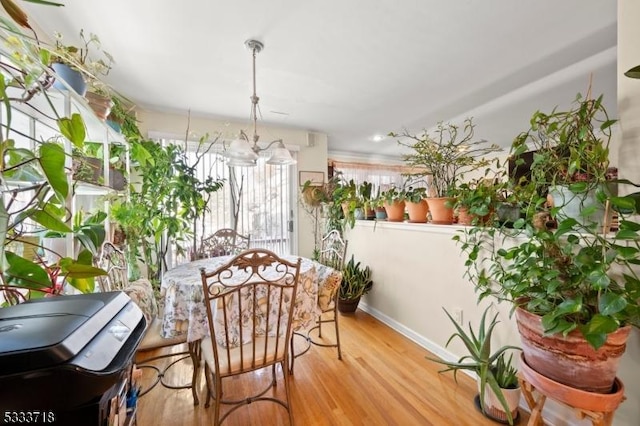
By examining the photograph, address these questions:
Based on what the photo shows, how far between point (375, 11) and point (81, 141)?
174 centimetres

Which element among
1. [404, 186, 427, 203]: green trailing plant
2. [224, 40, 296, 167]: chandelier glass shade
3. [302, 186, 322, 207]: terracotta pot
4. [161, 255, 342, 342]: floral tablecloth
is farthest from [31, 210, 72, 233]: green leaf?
[302, 186, 322, 207]: terracotta pot

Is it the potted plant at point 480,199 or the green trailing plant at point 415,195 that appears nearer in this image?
the potted plant at point 480,199

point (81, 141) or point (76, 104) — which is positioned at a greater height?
point (76, 104)

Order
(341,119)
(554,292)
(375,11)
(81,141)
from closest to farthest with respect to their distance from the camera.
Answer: (81,141) → (554,292) → (375,11) → (341,119)

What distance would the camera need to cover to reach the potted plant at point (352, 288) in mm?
2873

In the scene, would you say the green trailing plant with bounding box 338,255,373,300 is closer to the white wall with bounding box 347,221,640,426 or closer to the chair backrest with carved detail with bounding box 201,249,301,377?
the white wall with bounding box 347,221,640,426

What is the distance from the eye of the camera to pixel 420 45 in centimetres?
200

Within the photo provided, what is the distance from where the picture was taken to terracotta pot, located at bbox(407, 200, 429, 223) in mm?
2279

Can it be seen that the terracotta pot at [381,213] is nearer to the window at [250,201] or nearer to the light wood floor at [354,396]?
the light wood floor at [354,396]

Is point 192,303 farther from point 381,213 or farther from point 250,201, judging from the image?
point 250,201

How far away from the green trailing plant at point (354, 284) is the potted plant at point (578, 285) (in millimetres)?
1660

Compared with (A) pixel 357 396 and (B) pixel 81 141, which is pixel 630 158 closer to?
(A) pixel 357 396

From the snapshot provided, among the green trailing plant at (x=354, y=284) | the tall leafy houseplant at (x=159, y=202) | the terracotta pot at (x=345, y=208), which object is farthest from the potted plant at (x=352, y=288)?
the tall leafy houseplant at (x=159, y=202)

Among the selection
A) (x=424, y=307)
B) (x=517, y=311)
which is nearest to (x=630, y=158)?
(x=517, y=311)
